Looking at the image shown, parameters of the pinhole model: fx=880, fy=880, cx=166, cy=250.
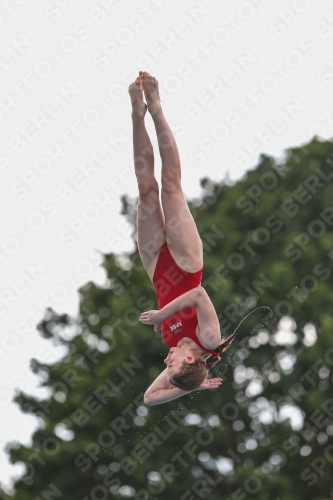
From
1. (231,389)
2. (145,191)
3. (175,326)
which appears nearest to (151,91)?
(145,191)

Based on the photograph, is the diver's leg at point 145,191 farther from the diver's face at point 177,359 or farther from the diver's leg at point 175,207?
the diver's face at point 177,359

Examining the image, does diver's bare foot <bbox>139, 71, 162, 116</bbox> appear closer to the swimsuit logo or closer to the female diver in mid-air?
the female diver in mid-air

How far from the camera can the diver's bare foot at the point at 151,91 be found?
31.7ft

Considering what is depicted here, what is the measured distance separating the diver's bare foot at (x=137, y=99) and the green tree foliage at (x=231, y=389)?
10776mm

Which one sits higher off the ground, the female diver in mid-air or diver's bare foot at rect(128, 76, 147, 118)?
diver's bare foot at rect(128, 76, 147, 118)

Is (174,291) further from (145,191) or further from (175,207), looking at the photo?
(145,191)

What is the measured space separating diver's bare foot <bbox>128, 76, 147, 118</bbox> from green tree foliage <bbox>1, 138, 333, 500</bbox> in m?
10.8

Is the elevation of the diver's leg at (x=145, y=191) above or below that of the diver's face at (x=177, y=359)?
above

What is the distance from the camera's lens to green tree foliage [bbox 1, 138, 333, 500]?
20.2m

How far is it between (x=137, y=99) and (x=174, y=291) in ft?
7.08

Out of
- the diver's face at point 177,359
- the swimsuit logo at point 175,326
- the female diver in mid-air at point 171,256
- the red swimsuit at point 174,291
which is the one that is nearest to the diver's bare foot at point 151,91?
the female diver in mid-air at point 171,256

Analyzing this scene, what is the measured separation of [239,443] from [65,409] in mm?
4517

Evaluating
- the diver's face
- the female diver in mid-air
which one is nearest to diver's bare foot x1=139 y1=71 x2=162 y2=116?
the female diver in mid-air

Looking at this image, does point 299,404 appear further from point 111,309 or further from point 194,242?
point 194,242
